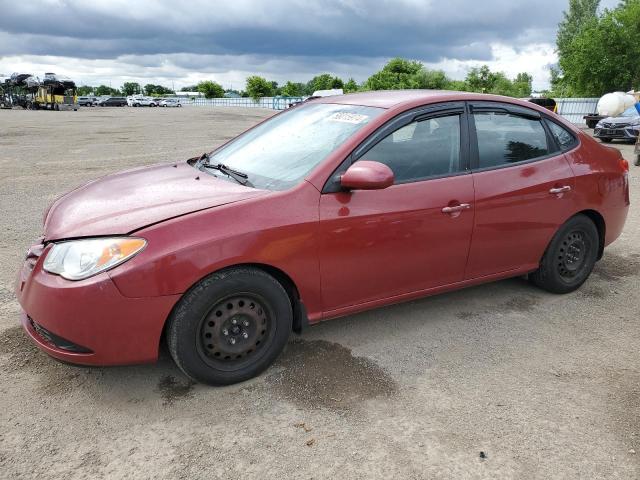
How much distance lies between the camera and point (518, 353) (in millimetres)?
3340

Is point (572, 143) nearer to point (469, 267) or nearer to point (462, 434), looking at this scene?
point (469, 267)

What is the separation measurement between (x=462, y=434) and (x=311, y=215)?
138 centimetres

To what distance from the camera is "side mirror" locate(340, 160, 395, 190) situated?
288cm

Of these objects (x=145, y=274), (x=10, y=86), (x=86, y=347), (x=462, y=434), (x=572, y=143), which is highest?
(x=10, y=86)

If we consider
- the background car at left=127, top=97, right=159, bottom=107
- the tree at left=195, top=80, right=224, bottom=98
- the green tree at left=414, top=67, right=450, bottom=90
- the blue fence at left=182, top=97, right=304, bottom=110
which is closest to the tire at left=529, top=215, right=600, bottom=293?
the green tree at left=414, top=67, right=450, bottom=90

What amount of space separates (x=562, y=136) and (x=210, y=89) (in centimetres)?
10972

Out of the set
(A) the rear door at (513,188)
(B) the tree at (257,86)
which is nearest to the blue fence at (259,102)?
(B) the tree at (257,86)

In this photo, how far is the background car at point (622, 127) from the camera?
16.5m

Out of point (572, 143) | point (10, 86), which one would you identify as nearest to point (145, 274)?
point (572, 143)

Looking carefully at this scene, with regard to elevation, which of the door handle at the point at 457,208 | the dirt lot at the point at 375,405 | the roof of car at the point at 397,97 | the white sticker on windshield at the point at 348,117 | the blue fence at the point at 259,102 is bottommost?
the dirt lot at the point at 375,405

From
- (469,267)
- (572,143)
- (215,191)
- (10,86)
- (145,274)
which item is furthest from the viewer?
(10,86)

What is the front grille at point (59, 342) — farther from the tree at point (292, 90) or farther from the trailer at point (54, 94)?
the tree at point (292, 90)

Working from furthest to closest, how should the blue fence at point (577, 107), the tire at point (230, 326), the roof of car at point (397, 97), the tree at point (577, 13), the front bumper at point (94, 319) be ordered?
the tree at point (577, 13), the blue fence at point (577, 107), the roof of car at point (397, 97), the tire at point (230, 326), the front bumper at point (94, 319)

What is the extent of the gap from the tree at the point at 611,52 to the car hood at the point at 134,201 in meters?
35.1
